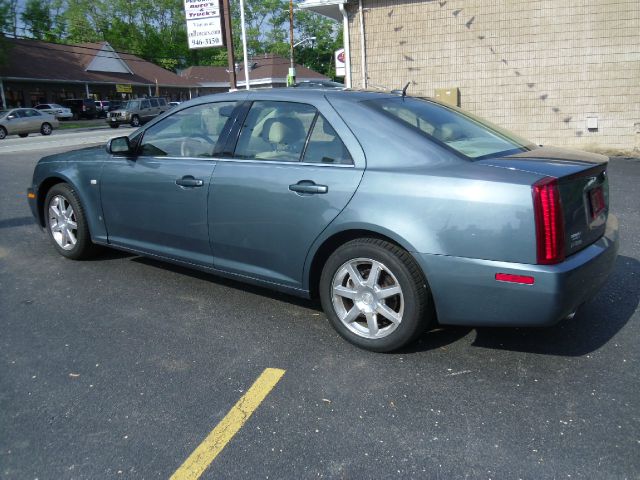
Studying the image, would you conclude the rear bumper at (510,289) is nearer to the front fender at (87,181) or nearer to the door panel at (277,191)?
the door panel at (277,191)

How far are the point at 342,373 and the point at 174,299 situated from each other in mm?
1769

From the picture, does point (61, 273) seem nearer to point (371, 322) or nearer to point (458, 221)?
point (371, 322)

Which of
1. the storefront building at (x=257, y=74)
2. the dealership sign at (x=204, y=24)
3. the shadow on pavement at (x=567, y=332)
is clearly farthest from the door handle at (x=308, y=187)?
the storefront building at (x=257, y=74)

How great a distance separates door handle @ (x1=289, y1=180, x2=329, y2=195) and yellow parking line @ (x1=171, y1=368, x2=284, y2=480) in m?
1.10

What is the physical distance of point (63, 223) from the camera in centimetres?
539

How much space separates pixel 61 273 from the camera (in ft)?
16.9

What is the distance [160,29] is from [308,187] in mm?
78954

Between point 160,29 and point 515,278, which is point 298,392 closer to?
point 515,278

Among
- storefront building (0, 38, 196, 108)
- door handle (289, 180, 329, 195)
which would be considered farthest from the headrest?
storefront building (0, 38, 196, 108)

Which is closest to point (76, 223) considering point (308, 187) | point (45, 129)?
point (308, 187)

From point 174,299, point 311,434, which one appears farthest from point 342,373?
point 174,299

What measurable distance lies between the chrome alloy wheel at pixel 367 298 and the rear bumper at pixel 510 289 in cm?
28

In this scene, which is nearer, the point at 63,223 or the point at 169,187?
the point at 169,187

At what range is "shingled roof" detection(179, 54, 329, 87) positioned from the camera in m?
54.3
